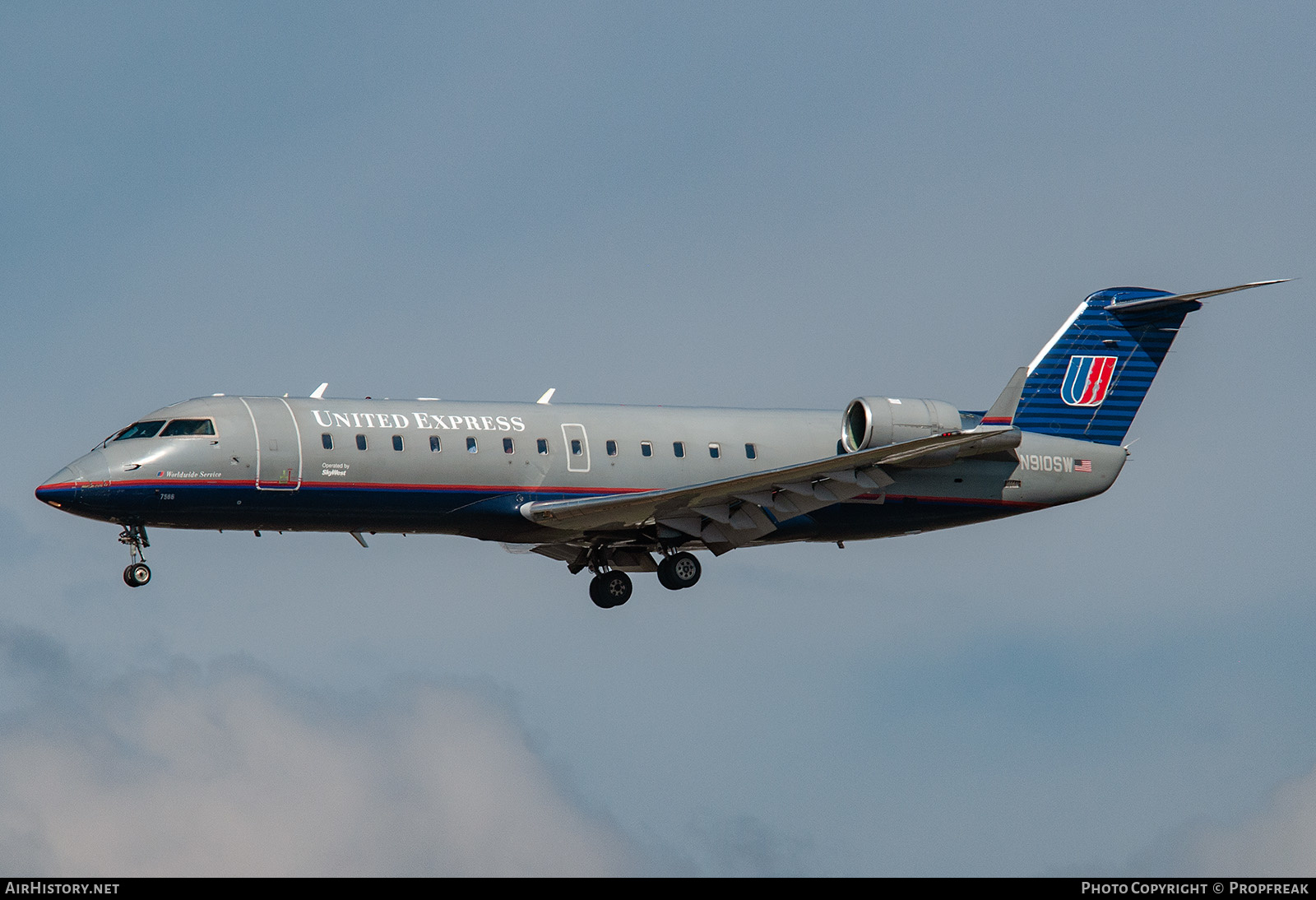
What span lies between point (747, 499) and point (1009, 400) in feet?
17.6

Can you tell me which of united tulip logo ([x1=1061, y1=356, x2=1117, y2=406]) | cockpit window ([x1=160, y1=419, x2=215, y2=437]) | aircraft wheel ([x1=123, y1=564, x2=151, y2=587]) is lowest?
aircraft wheel ([x1=123, y1=564, x2=151, y2=587])

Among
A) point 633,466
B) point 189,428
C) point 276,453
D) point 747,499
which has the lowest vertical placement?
point 747,499

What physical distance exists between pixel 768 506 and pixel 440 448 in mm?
6536

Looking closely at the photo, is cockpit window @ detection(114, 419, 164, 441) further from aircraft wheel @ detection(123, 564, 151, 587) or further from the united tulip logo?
the united tulip logo

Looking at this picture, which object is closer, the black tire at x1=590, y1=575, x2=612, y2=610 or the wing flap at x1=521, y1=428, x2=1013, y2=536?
the wing flap at x1=521, y1=428, x2=1013, y2=536

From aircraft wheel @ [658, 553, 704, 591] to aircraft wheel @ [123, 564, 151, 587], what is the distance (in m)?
10.1

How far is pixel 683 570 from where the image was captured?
1582 inches

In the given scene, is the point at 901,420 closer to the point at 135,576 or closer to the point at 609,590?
the point at 609,590

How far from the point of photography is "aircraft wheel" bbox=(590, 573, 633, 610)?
41688 millimetres

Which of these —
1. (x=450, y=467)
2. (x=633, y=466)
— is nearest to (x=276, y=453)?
(x=450, y=467)

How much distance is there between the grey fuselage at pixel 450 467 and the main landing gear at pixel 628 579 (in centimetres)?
63

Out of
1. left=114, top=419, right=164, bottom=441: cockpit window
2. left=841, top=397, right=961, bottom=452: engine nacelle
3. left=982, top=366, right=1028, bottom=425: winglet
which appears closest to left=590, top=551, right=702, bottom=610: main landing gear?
left=841, top=397, right=961, bottom=452: engine nacelle

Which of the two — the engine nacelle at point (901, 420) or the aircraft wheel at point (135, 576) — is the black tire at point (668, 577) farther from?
the aircraft wheel at point (135, 576)
